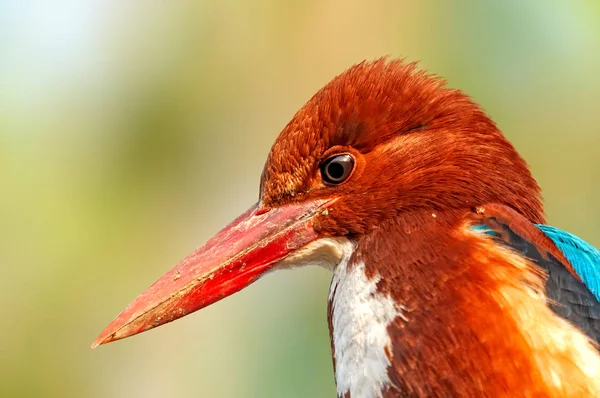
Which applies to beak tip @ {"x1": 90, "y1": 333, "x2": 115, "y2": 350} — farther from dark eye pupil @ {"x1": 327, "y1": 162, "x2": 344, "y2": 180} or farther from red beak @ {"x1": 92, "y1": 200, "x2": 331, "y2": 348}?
dark eye pupil @ {"x1": 327, "y1": 162, "x2": 344, "y2": 180}

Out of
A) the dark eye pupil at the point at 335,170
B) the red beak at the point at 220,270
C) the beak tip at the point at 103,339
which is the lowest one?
the beak tip at the point at 103,339

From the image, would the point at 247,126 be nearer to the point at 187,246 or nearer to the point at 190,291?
the point at 187,246

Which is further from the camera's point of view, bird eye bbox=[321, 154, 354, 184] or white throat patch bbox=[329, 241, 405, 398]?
bird eye bbox=[321, 154, 354, 184]

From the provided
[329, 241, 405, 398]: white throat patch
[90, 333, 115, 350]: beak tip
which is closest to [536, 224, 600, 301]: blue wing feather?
[329, 241, 405, 398]: white throat patch

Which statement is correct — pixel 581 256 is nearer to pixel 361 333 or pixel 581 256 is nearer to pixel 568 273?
pixel 568 273

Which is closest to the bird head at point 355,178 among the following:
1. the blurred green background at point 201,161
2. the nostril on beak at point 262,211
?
the nostril on beak at point 262,211

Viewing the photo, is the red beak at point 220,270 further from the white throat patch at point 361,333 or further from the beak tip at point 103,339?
the white throat patch at point 361,333

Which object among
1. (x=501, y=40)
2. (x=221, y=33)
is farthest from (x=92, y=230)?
(x=501, y=40)
